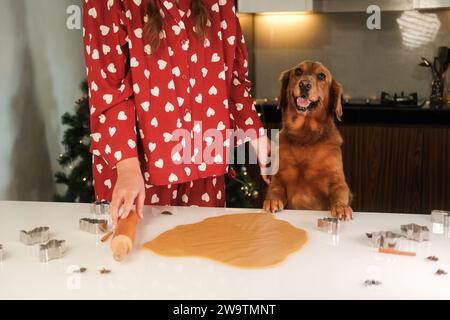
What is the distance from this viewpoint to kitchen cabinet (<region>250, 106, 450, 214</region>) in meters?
3.25

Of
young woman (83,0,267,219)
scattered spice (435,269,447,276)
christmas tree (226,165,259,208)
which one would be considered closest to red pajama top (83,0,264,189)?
young woman (83,0,267,219)

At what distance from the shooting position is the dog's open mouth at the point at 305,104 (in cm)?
165

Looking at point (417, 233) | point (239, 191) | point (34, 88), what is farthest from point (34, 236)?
point (34, 88)

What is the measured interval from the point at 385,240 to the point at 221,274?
1.01 feet

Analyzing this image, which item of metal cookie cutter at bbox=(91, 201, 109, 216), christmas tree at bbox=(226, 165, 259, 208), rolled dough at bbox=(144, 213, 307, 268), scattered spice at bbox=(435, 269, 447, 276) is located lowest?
christmas tree at bbox=(226, 165, 259, 208)

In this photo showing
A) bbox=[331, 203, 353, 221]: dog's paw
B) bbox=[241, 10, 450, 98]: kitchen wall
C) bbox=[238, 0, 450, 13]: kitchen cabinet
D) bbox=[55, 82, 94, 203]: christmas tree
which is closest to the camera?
bbox=[331, 203, 353, 221]: dog's paw

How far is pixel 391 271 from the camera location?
0.87 meters

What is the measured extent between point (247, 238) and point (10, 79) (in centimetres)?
218

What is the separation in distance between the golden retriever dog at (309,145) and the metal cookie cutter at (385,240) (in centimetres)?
45

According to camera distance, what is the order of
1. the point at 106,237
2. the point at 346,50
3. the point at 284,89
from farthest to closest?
1. the point at 346,50
2. the point at 284,89
3. the point at 106,237

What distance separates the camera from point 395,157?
3.32 meters

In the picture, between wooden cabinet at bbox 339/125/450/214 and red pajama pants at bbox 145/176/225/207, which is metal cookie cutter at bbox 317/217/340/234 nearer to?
red pajama pants at bbox 145/176/225/207

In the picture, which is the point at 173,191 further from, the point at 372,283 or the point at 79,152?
the point at 79,152

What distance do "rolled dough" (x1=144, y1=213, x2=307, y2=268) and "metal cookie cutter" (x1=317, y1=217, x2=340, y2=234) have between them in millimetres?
39
